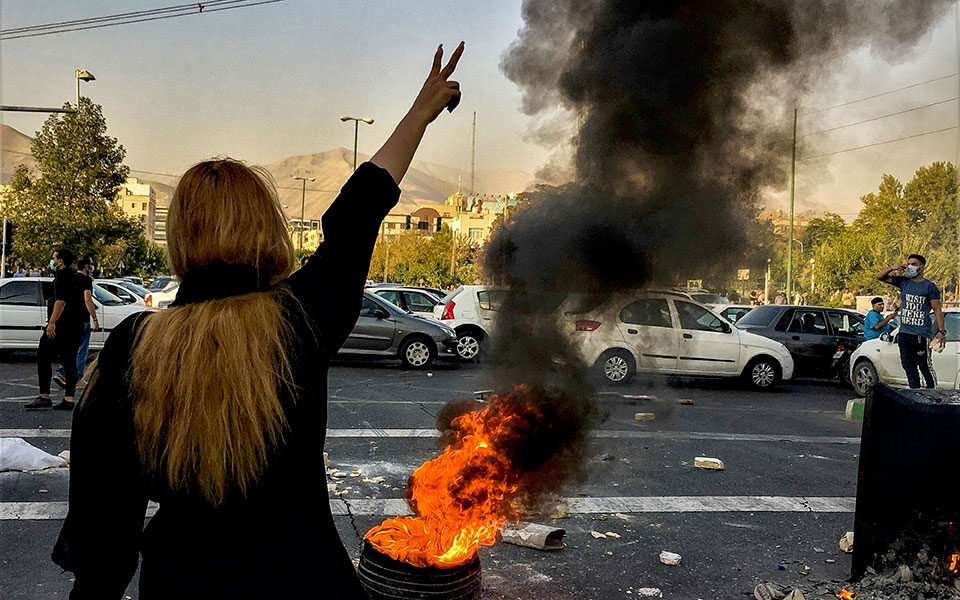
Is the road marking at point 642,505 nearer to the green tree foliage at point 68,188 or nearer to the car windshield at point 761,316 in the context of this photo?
the car windshield at point 761,316

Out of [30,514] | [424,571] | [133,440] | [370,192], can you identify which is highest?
[370,192]

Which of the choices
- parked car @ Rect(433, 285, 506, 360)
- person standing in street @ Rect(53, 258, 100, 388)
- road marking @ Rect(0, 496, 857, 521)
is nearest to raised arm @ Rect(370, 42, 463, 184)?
road marking @ Rect(0, 496, 857, 521)

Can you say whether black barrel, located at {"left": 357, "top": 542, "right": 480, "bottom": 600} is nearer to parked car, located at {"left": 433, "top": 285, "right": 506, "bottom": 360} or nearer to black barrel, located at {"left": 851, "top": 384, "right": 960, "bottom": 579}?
black barrel, located at {"left": 851, "top": 384, "right": 960, "bottom": 579}

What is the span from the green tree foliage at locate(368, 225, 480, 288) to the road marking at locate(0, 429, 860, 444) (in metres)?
37.6

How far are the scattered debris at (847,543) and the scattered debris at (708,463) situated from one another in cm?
200

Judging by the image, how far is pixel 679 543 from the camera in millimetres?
5254

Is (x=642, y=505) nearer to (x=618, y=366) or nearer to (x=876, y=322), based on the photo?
(x=618, y=366)

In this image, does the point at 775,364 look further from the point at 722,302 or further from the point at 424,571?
the point at 424,571

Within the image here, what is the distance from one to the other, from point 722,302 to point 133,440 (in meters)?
17.5

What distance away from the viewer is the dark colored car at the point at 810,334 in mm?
15062

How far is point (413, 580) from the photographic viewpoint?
3.43 metres

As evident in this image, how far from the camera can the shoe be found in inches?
348

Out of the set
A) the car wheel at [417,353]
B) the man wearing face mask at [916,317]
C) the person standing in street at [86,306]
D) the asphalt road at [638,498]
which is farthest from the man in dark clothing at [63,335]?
the man wearing face mask at [916,317]

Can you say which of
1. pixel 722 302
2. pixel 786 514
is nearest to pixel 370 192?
pixel 786 514
